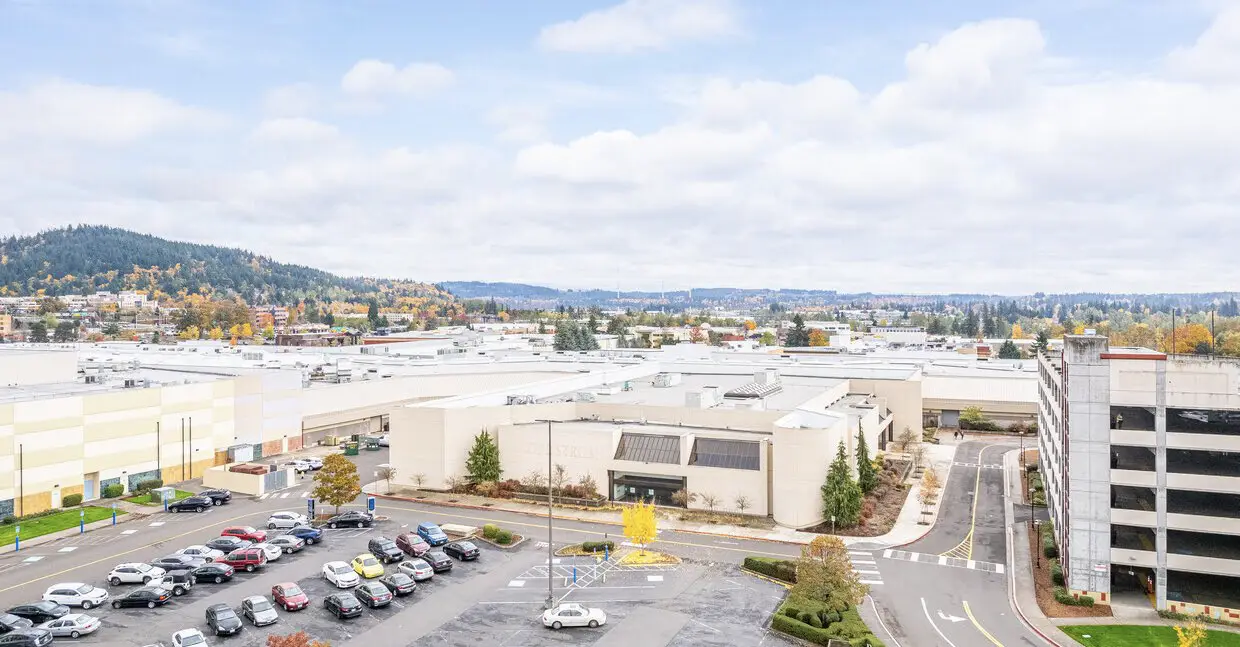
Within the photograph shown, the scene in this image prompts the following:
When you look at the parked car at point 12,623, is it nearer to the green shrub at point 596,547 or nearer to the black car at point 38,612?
the black car at point 38,612

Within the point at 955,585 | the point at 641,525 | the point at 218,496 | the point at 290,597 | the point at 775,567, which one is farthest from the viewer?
the point at 218,496

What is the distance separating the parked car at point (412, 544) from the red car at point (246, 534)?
836cm

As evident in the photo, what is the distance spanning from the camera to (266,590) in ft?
127

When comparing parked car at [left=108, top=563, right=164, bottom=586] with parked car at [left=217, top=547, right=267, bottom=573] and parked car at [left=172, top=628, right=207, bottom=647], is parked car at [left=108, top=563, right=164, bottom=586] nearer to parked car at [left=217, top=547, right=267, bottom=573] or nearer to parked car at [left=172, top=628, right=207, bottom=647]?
parked car at [left=217, top=547, right=267, bottom=573]

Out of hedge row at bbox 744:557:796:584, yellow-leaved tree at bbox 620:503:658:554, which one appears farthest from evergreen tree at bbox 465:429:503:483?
hedge row at bbox 744:557:796:584

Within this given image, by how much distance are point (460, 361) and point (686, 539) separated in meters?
63.8

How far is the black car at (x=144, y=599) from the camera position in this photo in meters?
36.6

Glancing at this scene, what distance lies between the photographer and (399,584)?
125ft

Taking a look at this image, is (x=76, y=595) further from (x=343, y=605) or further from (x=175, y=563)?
(x=343, y=605)

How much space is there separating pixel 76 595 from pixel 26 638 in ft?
17.0

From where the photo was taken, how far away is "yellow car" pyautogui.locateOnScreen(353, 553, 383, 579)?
40531 millimetres

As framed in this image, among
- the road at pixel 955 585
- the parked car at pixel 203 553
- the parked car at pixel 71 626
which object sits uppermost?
the parked car at pixel 203 553

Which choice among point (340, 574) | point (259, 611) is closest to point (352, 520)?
point (340, 574)

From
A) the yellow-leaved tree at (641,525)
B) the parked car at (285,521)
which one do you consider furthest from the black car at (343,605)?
the parked car at (285,521)
